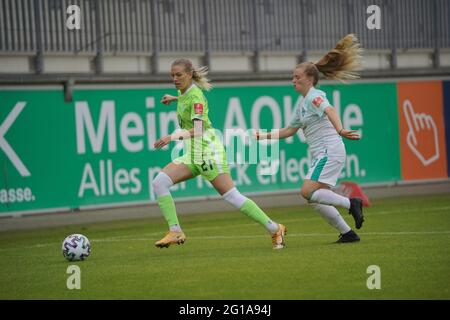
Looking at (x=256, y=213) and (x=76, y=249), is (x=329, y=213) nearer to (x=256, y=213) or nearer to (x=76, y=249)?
(x=256, y=213)

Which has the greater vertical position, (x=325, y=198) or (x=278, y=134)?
(x=278, y=134)

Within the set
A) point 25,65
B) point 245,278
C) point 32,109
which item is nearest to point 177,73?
point 245,278

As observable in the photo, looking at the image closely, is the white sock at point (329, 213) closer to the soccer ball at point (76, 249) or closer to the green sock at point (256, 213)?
the green sock at point (256, 213)

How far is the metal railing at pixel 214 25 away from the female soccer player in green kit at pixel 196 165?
26.4ft

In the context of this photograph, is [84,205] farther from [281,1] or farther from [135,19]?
[281,1]

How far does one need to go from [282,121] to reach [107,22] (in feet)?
13.5

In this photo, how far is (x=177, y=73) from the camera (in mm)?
12188

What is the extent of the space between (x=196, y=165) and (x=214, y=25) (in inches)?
419

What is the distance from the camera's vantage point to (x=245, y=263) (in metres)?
10.8
